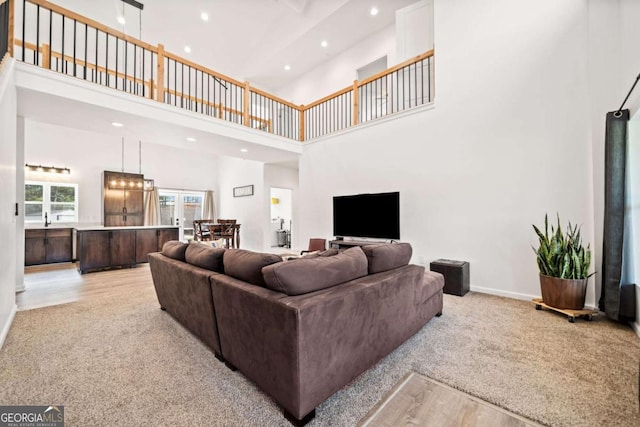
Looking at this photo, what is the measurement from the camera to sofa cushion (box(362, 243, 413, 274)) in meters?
2.00

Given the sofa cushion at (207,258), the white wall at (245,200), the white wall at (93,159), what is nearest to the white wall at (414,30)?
the white wall at (245,200)

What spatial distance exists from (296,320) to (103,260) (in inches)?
229

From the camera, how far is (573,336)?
2312 millimetres

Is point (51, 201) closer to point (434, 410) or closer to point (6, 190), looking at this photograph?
point (6, 190)

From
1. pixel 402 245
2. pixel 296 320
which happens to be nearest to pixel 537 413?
pixel 402 245

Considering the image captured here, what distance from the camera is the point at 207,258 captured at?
2109 millimetres

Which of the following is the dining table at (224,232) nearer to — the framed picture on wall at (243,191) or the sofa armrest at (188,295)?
the framed picture on wall at (243,191)

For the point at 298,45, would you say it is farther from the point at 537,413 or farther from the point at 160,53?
the point at 537,413

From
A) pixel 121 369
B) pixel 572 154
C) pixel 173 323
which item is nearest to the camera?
pixel 121 369

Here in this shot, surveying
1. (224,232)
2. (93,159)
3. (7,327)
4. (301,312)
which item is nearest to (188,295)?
(301,312)

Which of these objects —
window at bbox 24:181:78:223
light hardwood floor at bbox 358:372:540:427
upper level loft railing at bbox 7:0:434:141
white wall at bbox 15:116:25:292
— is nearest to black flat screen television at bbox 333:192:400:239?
upper level loft railing at bbox 7:0:434:141

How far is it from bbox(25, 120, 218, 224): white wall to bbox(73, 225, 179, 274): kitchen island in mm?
2088

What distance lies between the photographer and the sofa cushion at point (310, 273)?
1.44m

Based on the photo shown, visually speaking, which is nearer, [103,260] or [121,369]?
[121,369]
